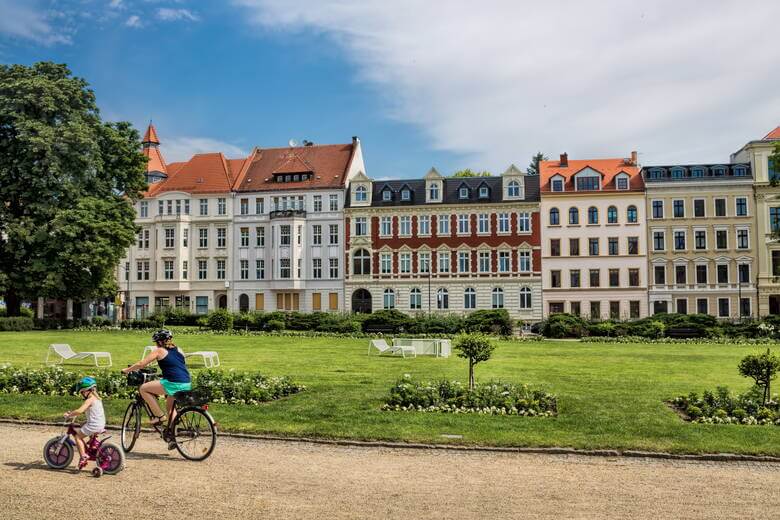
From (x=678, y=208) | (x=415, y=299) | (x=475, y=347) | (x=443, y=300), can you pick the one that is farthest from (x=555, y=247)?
(x=475, y=347)

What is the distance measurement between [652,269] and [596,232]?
211 inches

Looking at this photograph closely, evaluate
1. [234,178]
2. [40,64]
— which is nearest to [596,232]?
[234,178]

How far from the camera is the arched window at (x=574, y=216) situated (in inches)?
2290

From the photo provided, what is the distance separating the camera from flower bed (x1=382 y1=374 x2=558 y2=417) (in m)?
13.6

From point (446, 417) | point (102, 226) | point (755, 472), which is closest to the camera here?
point (755, 472)

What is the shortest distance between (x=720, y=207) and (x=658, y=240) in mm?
5514

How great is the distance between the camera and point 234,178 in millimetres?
63281

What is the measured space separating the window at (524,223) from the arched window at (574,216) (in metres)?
3.41

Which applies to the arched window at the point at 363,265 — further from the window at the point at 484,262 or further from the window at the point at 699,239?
the window at the point at 699,239

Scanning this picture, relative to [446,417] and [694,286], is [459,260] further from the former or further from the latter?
[446,417]

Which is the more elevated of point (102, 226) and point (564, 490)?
point (102, 226)

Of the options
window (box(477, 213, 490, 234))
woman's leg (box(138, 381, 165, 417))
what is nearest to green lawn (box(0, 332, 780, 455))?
woman's leg (box(138, 381, 165, 417))

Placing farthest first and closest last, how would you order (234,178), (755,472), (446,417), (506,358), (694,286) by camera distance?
(234,178)
(694,286)
(506,358)
(446,417)
(755,472)

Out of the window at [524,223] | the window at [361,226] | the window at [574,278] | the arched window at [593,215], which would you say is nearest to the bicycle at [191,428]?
the window at [524,223]
